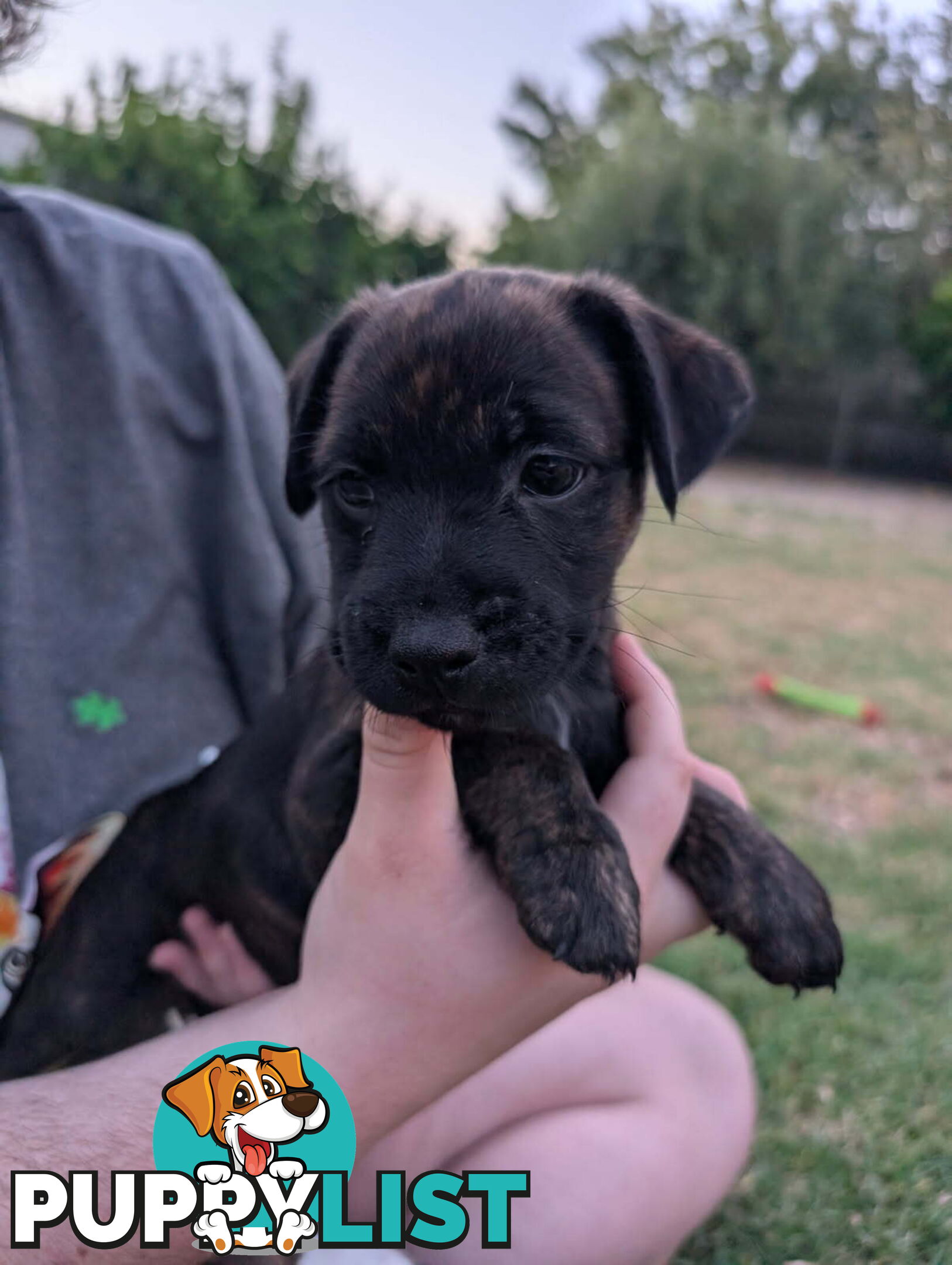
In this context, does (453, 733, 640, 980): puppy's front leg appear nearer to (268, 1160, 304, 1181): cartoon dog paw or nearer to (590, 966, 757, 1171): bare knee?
(268, 1160, 304, 1181): cartoon dog paw

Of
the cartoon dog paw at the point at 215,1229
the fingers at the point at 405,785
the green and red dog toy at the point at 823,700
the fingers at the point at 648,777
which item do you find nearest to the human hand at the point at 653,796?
the fingers at the point at 648,777

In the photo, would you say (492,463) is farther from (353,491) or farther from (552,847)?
(552,847)

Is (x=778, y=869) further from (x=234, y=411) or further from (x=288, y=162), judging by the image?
(x=288, y=162)

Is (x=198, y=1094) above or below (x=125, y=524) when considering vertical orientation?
below

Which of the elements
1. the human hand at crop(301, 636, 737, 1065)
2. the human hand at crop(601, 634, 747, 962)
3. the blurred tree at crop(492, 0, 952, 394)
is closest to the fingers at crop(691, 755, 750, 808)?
the human hand at crop(601, 634, 747, 962)

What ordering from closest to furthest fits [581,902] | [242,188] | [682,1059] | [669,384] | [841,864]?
1. [581,902]
2. [669,384]
3. [682,1059]
4. [841,864]
5. [242,188]

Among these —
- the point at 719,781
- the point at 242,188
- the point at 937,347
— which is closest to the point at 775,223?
the point at 937,347
